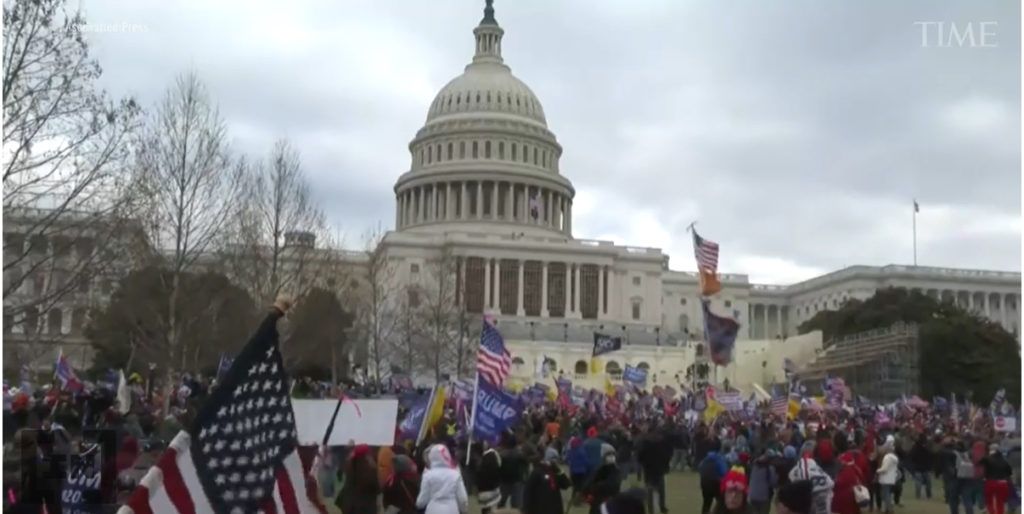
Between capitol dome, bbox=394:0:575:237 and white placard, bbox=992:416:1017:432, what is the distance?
77.5 metres

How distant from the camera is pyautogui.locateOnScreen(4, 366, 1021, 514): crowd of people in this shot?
31.0 ft

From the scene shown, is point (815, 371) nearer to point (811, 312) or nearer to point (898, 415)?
point (898, 415)

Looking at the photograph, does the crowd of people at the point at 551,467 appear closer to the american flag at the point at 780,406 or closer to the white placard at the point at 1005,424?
the white placard at the point at 1005,424

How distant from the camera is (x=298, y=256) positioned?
36406 mm

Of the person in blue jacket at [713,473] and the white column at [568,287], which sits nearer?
the person in blue jacket at [713,473]

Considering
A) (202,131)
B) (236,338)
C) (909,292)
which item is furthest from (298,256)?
(909,292)

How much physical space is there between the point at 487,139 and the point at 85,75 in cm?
9202

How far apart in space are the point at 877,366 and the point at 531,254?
142ft

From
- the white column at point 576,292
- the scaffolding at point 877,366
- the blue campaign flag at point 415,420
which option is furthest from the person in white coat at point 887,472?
the white column at point 576,292

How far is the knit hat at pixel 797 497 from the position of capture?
664 centimetres

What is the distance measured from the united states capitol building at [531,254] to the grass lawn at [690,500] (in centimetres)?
5722

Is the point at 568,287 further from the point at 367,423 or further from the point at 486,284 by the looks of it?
the point at 367,423

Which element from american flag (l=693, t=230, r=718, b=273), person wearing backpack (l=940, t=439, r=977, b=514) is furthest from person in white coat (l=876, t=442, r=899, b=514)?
american flag (l=693, t=230, r=718, b=273)

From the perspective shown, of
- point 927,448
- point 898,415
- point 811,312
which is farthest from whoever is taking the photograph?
point 811,312
